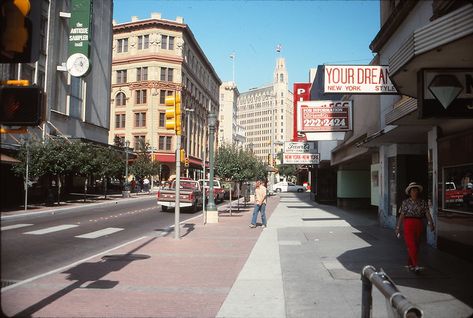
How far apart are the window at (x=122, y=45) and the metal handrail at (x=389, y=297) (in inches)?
2741

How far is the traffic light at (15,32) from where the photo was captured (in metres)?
2.85

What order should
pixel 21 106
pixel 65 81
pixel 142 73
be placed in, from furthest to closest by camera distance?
pixel 142 73, pixel 65 81, pixel 21 106

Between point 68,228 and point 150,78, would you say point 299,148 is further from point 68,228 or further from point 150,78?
point 150,78

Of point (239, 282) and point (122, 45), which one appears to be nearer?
point (239, 282)

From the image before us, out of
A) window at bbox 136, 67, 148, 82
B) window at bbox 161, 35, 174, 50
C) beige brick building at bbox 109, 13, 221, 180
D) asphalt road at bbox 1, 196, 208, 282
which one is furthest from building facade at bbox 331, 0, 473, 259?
window at bbox 136, 67, 148, 82

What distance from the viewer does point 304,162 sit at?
33.6 meters

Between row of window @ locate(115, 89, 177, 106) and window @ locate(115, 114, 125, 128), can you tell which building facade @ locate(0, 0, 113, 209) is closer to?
row of window @ locate(115, 89, 177, 106)

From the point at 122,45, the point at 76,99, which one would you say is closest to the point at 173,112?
the point at 76,99

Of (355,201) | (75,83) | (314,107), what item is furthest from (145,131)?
(314,107)

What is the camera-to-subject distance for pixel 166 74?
67500 millimetres

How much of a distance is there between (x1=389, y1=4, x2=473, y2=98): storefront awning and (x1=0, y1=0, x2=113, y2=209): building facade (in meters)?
21.8

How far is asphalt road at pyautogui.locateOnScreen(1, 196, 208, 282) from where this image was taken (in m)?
9.25

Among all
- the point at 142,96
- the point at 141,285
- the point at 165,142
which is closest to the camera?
the point at 141,285

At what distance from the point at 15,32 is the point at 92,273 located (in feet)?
20.5
